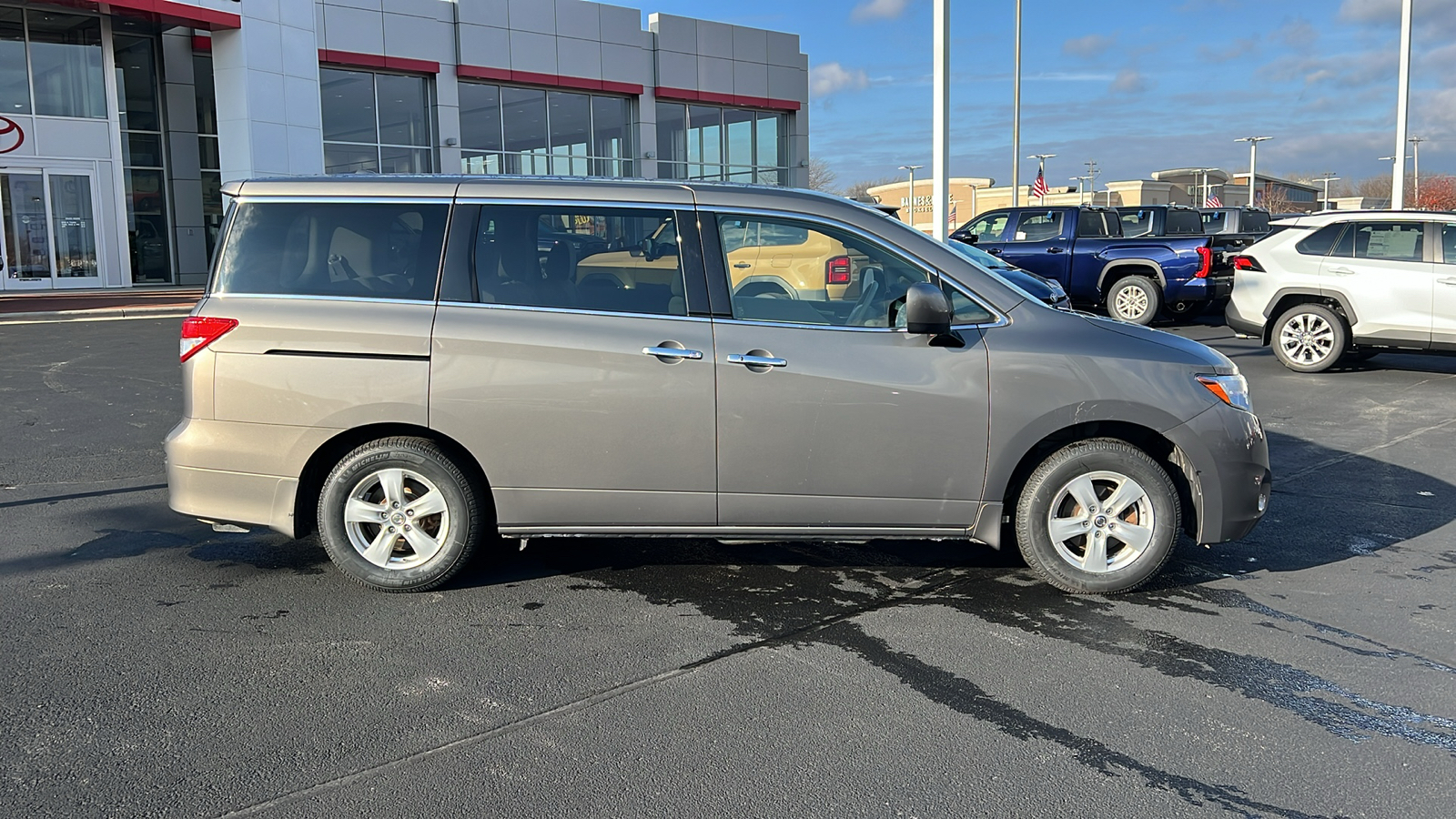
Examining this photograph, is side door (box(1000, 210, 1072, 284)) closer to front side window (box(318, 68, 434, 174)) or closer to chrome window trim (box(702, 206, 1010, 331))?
chrome window trim (box(702, 206, 1010, 331))

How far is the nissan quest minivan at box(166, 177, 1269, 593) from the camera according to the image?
16.1ft

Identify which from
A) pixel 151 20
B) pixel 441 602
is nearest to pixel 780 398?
pixel 441 602

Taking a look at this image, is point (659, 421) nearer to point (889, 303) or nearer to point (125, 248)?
point (889, 303)

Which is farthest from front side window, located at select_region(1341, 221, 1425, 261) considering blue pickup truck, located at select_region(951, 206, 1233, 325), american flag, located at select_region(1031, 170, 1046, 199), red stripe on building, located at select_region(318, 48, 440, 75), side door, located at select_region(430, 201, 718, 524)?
american flag, located at select_region(1031, 170, 1046, 199)

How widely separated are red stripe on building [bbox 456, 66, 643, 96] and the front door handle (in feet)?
95.6

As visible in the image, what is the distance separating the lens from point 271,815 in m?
3.15

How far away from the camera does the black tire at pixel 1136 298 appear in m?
16.7

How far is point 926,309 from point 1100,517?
128 centimetres

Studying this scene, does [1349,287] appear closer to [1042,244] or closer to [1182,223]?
[1042,244]

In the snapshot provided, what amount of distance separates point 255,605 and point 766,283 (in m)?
2.74

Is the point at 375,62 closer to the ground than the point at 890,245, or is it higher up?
higher up

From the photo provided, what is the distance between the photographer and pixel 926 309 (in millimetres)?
4777

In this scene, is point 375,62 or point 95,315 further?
point 375,62

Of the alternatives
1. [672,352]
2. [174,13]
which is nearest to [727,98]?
[174,13]
